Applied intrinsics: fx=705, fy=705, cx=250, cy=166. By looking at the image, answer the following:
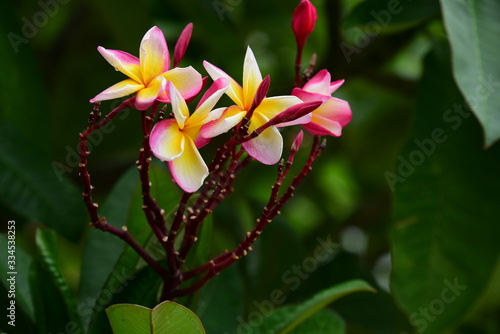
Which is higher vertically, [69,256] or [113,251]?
[113,251]

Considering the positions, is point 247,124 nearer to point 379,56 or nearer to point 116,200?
point 116,200

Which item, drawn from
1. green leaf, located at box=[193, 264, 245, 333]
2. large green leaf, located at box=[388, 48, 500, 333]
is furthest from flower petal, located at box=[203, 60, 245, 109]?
large green leaf, located at box=[388, 48, 500, 333]

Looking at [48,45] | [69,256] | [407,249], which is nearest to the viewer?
[407,249]

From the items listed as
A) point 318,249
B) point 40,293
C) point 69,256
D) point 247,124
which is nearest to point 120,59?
point 247,124

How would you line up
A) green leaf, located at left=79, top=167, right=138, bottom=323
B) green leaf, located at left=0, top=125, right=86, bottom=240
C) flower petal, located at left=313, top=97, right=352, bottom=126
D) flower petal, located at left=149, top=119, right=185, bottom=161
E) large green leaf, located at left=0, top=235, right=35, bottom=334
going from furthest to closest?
green leaf, located at left=0, top=125, right=86, bottom=240 < green leaf, located at left=79, top=167, right=138, bottom=323 < large green leaf, located at left=0, top=235, right=35, bottom=334 < flower petal, located at left=313, top=97, right=352, bottom=126 < flower petal, located at left=149, top=119, right=185, bottom=161

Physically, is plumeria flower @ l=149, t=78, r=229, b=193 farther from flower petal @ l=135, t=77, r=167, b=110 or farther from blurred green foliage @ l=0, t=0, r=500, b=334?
blurred green foliage @ l=0, t=0, r=500, b=334

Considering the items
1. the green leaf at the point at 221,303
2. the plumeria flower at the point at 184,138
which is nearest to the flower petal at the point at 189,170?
the plumeria flower at the point at 184,138

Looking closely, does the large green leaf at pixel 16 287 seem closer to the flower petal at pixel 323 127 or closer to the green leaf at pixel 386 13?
the flower petal at pixel 323 127

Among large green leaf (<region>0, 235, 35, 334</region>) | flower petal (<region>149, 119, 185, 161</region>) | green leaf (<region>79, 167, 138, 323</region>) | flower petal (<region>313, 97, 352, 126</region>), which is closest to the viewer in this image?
flower petal (<region>149, 119, 185, 161</region>)
